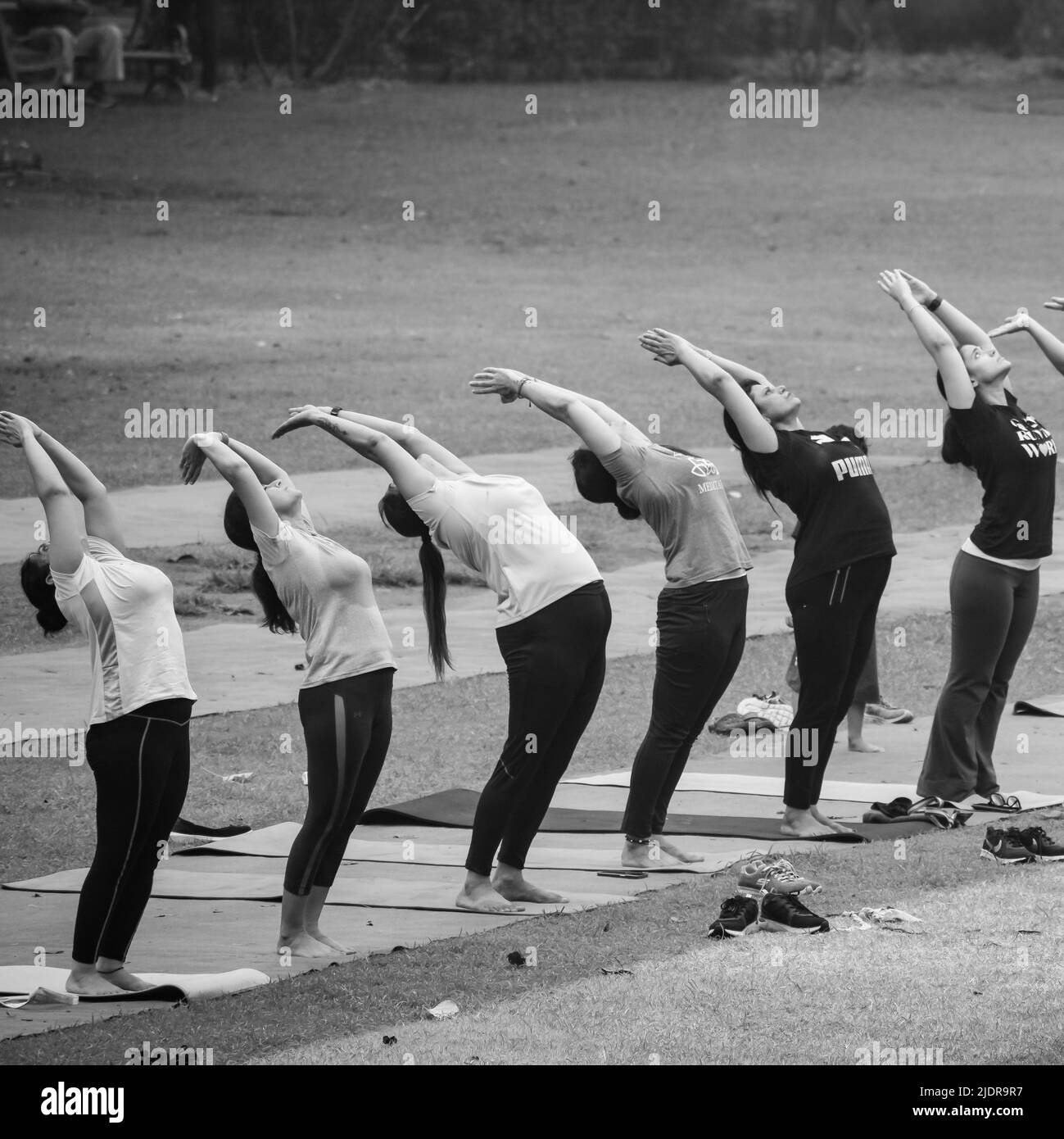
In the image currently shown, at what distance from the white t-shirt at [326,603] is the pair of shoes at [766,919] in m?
1.58

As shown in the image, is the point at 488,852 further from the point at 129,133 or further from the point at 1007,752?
the point at 129,133

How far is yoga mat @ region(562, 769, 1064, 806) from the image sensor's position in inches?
399

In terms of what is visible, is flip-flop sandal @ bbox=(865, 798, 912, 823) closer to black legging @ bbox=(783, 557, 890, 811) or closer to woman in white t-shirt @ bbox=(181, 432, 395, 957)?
black legging @ bbox=(783, 557, 890, 811)

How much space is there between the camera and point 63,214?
1346 inches

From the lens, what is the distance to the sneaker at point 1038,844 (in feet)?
29.2

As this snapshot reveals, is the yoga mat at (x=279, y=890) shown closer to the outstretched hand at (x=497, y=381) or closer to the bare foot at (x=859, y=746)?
the outstretched hand at (x=497, y=381)

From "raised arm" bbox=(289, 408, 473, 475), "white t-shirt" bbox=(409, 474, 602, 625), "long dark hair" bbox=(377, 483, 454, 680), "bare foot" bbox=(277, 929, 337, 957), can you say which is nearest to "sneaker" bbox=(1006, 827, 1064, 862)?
"white t-shirt" bbox=(409, 474, 602, 625)

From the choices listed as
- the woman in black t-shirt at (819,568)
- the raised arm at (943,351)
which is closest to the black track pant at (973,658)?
the woman in black t-shirt at (819,568)

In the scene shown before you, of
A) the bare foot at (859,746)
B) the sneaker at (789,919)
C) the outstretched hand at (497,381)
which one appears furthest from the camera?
the bare foot at (859,746)

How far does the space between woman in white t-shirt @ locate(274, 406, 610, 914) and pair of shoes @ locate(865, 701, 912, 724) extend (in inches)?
167

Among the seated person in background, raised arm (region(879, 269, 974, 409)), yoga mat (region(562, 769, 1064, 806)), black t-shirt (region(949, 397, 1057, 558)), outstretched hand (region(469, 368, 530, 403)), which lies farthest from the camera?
the seated person in background

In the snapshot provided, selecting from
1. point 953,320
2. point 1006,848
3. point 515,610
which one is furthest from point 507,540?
point 953,320

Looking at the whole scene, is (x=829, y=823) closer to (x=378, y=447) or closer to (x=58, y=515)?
(x=378, y=447)

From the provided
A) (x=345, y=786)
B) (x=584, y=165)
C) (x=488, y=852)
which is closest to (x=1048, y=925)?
(x=488, y=852)
